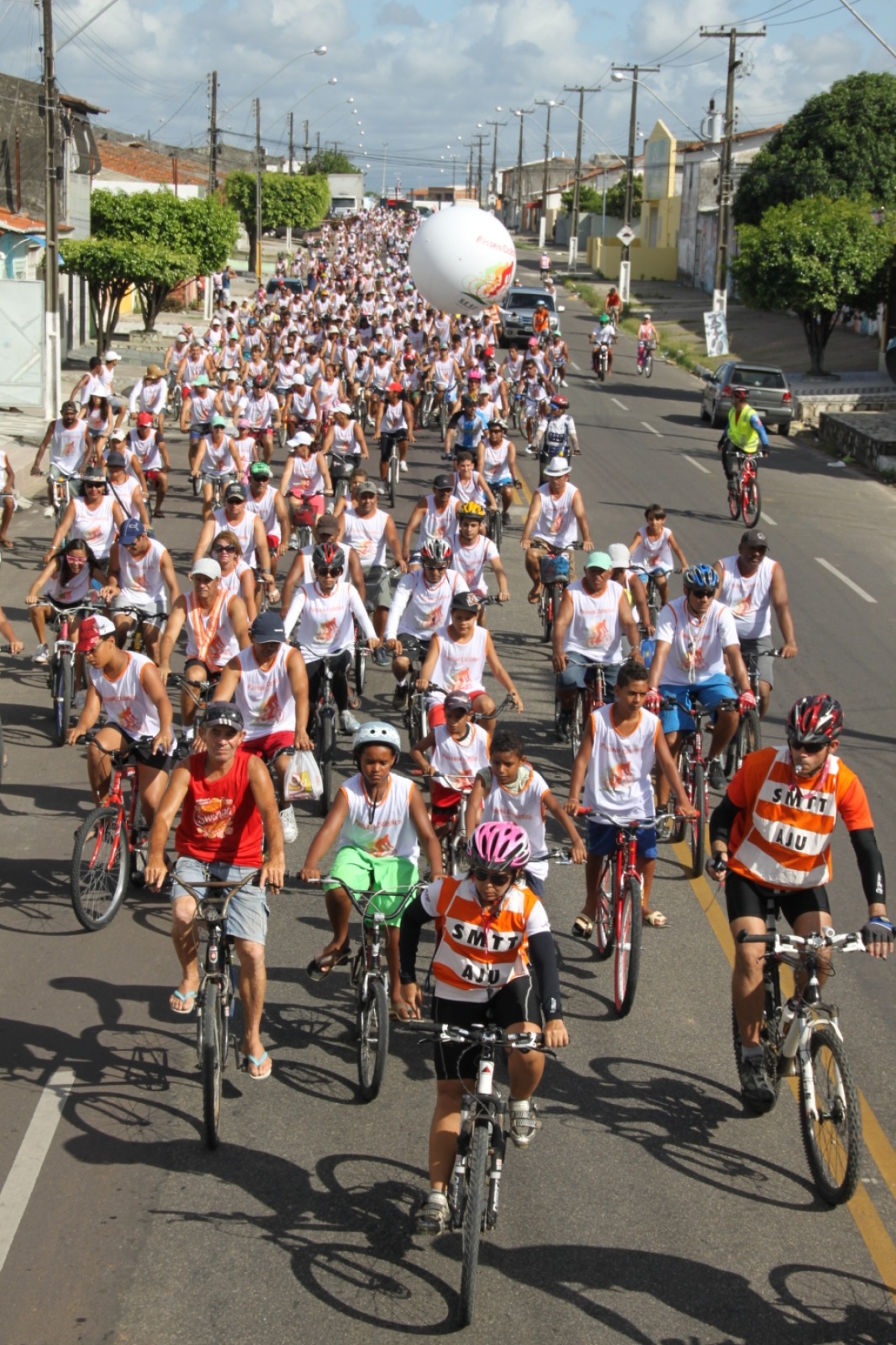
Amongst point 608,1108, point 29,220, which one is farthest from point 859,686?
point 29,220

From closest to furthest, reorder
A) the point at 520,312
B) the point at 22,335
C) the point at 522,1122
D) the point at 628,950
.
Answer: the point at 522,1122 < the point at 628,950 < the point at 22,335 < the point at 520,312

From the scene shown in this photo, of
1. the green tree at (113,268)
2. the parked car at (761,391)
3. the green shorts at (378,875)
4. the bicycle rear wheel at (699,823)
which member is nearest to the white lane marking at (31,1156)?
the green shorts at (378,875)

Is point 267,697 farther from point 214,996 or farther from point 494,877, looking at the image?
point 494,877

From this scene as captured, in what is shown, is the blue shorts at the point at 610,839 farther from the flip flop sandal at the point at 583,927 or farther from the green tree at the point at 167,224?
the green tree at the point at 167,224

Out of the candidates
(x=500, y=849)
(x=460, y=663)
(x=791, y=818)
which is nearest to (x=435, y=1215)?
(x=500, y=849)

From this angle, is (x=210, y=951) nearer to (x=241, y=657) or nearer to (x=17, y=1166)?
(x=17, y=1166)

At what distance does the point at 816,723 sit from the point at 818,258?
3189 centimetres

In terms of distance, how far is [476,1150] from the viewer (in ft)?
17.8

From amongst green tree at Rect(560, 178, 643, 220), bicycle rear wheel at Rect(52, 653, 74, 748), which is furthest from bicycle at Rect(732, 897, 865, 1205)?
green tree at Rect(560, 178, 643, 220)

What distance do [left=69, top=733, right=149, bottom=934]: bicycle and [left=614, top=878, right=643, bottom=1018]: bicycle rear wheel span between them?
2.88m

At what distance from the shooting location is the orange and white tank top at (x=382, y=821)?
7.41 meters

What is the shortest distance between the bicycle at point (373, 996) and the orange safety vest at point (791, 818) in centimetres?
151

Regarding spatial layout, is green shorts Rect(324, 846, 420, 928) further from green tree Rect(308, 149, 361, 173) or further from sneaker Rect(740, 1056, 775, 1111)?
green tree Rect(308, 149, 361, 173)

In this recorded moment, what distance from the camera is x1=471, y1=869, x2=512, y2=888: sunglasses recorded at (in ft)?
19.0
